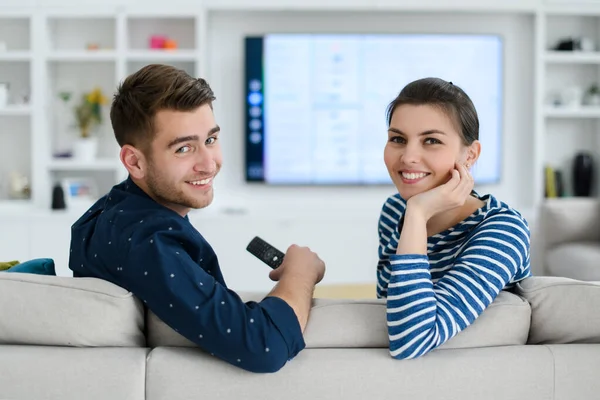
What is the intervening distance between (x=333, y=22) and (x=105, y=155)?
6.13 feet

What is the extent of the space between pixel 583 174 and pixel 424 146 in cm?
420

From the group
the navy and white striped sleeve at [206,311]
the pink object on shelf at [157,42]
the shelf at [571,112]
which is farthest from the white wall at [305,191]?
the navy and white striped sleeve at [206,311]

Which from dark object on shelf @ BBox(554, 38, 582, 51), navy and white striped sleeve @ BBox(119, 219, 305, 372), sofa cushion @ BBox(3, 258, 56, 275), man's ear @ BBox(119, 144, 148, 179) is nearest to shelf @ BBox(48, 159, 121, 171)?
dark object on shelf @ BBox(554, 38, 582, 51)

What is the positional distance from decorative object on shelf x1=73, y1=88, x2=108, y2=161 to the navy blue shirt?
389 cm

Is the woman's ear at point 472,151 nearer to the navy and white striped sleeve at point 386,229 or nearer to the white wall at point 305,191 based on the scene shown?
the navy and white striped sleeve at point 386,229

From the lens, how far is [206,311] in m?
1.37

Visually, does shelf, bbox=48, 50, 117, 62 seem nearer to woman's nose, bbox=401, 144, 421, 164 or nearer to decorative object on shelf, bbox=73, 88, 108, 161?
decorative object on shelf, bbox=73, 88, 108, 161

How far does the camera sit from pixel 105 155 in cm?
552

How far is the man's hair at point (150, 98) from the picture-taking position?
156 cm

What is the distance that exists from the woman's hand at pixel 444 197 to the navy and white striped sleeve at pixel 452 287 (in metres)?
0.09

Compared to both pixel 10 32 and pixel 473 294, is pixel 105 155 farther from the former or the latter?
pixel 473 294

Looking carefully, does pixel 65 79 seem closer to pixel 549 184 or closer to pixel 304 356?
pixel 549 184

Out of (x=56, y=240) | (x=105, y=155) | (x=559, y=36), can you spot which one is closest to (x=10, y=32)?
(x=105, y=155)

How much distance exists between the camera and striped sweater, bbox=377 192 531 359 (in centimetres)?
141
